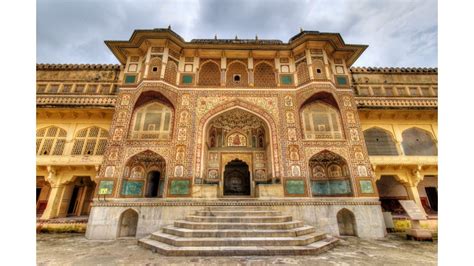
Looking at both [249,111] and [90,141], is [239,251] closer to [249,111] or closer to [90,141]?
[249,111]

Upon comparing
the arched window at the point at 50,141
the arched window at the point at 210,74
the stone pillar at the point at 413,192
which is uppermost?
A: the arched window at the point at 210,74

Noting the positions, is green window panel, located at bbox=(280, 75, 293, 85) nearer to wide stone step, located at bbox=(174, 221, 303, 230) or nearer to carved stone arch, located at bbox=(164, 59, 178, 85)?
carved stone arch, located at bbox=(164, 59, 178, 85)

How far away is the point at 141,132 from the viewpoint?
11.0 metres

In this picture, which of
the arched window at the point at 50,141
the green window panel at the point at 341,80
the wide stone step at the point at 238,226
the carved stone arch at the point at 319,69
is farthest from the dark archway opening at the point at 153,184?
the green window panel at the point at 341,80

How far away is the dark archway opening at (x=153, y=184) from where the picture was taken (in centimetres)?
1130

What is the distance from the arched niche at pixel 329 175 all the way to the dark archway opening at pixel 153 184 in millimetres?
8884

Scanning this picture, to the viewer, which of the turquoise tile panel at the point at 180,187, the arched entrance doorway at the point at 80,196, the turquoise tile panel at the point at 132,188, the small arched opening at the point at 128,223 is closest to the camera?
the small arched opening at the point at 128,223

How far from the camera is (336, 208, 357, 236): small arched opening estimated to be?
9.56 metres

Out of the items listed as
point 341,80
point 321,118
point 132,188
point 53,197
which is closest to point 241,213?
point 132,188

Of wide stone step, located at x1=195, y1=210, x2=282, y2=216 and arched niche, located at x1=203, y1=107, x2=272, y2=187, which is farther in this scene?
arched niche, located at x1=203, y1=107, x2=272, y2=187

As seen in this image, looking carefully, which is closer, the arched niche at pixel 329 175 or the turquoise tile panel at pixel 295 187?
the turquoise tile panel at pixel 295 187

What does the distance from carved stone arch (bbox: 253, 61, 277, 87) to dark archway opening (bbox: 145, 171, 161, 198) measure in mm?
8099

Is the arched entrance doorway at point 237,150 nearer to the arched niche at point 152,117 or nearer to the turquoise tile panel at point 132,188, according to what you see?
the arched niche at point 152,117

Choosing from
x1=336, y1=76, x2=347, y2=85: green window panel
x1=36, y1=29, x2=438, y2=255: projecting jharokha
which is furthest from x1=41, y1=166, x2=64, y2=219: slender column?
x1=336, y1=76, x2=347, y2=85: green window panel
